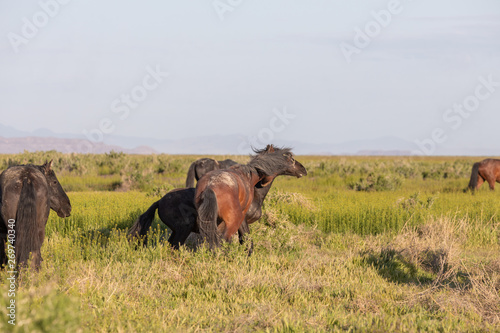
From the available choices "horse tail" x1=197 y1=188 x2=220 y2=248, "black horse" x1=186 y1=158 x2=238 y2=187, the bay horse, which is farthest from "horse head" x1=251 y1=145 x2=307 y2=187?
"black horse" x1=186 y1=158 x2=238 y2=187

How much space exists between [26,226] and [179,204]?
2665 millimetres

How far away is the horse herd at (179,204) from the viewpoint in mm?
6086

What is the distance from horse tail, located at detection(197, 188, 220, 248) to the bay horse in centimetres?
229

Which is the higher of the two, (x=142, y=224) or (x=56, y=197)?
(x=56, y=197)

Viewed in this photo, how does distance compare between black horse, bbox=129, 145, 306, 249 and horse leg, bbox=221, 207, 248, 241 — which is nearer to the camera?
horse leg, bbox=221, 207, 248, 241

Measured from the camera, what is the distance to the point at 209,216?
22.9 ft

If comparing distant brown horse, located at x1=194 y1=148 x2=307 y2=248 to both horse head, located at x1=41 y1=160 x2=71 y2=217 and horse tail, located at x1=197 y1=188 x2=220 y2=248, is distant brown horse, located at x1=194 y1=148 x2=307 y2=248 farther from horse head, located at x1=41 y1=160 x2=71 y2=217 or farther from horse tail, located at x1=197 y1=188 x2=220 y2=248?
horse head, located at x1=41 y1=160 x2=71 y2=217

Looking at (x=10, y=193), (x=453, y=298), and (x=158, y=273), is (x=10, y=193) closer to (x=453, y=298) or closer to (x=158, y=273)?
(x=158, y=273)

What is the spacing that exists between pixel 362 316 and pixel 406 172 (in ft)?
99.8

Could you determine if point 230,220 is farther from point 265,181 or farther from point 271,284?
point 265,181

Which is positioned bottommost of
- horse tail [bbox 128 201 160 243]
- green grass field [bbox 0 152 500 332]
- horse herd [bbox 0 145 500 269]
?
green grass field [bbox 0 152 500 332]

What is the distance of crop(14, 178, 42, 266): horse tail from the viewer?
6.00 m

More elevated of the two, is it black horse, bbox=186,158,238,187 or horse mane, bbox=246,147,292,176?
horse mane, bbox=246,147,292,176

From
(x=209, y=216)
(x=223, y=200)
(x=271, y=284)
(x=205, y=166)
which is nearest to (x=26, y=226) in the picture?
(x=209, y=216)
